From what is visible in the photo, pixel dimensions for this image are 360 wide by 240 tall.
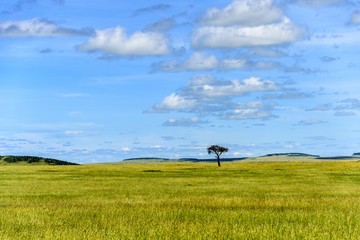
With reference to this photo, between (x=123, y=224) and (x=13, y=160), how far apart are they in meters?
190

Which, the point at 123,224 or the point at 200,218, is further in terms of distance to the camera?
the point at 200,218

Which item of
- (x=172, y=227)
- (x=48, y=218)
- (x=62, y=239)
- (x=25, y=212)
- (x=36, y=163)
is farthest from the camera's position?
(x=36, y=163)

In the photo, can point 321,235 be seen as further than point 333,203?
No

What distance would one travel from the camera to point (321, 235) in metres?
14.3

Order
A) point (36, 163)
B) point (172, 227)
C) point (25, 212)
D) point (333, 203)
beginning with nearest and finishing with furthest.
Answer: point (172, 227) < point (25, 212) < point (333, 203) < point (36, 163)

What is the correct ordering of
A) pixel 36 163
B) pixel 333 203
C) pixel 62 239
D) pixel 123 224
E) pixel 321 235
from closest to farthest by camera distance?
pixel 62 239, pixel 321 235, pixel 123 224, pixel 333 203, pixel 36 163

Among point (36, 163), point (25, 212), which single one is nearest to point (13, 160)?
point (36, 163)

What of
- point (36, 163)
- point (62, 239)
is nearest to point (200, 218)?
point (62, 239)

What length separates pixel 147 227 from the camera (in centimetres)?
1608

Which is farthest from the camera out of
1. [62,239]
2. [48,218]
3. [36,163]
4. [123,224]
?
[36,163]

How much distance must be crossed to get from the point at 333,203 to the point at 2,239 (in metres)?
18.9

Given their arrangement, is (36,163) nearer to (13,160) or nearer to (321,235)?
(13,160)

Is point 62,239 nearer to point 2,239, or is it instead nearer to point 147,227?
point 2,239

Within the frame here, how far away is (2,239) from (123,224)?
15.6 feet
